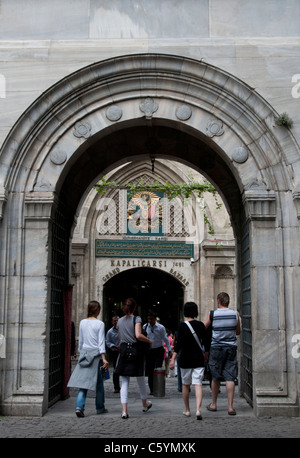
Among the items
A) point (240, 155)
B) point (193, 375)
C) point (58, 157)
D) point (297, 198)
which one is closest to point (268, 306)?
point (193, 375)

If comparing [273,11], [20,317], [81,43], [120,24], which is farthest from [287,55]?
[20,317]

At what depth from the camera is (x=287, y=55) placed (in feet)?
27.0

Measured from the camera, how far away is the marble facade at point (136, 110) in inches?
311

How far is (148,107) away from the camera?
8.43 m

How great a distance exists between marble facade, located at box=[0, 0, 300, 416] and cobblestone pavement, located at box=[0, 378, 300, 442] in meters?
0.50

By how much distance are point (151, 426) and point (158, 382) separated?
3.32m

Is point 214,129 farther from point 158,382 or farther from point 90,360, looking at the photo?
point 158,382

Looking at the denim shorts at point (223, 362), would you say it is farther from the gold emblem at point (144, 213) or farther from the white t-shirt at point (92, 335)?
the gold emblem at point (144, 213)

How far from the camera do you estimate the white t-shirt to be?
781cm

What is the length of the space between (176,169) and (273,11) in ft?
41.3

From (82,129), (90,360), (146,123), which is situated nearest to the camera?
(90,360)

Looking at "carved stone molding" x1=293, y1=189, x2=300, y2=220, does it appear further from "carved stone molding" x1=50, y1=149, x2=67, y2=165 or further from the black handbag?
"carved stone molding" x1=50, y1=149, x2=67, y2=165

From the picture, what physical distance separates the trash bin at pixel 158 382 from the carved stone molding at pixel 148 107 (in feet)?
14.8

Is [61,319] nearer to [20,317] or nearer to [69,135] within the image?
[20,317]
